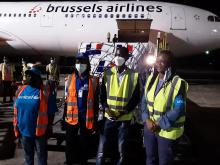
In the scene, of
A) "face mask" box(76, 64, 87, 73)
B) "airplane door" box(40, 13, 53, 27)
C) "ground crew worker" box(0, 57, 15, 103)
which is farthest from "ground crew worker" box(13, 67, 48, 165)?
"airplane door" box(40, 13, 53, 27)

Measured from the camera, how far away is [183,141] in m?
8.20

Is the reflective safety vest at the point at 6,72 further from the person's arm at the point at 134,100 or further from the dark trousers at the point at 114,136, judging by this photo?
the person's arm at the point at 134,100

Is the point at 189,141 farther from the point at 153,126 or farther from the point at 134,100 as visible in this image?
the point at 153,126

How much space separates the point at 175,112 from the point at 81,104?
67.7 inches

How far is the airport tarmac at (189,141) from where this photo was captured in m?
7.10

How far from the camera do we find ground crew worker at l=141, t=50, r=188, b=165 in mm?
4934

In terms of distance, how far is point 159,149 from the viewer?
504 centimetres

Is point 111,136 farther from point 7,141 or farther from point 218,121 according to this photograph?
point 218,121

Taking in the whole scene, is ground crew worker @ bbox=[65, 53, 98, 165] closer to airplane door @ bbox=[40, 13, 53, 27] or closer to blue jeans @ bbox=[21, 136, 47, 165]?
blue jeans @ bbox=[21, 136, 47, 165]

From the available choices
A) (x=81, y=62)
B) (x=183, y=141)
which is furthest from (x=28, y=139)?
(x=183, y=141)

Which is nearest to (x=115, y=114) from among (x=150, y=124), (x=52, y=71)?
(x=150, y=124)

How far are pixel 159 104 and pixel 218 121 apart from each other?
619 cm

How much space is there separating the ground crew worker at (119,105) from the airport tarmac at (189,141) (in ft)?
4.13

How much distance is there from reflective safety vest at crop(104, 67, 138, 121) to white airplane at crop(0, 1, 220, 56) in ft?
42.8
